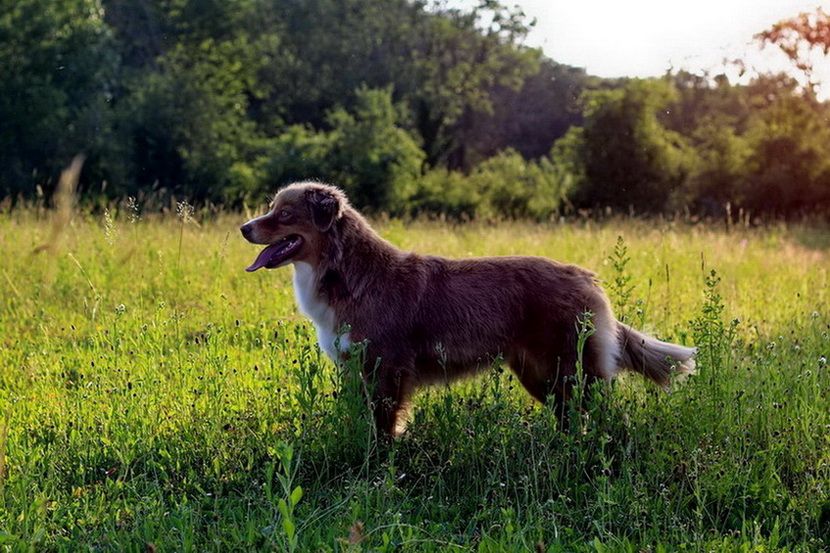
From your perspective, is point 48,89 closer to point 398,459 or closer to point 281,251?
point 281,251

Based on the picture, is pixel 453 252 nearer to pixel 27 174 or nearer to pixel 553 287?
pixel 553 287

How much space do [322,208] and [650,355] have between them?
6.89 ft

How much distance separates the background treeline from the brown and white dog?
45.5 feet

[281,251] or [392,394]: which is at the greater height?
[281,251]

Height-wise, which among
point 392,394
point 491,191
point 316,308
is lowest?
point 392,394

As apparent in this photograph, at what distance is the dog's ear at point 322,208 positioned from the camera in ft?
17.0

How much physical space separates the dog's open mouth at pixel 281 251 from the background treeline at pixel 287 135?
1386cm

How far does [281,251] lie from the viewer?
5242mm

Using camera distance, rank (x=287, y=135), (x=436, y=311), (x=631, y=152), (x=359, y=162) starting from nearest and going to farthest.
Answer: (x=436, y=311)
(x=631, y=152)
(x=359, y=162)
(x=287, y=135)

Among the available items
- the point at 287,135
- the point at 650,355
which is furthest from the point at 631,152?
the point at 650,355

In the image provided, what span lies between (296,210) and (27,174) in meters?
22.3

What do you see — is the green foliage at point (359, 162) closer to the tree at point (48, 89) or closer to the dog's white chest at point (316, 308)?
the tree at point (48, 89)

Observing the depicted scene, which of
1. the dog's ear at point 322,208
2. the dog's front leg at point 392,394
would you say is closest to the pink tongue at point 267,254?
the dog's ear at point 322,208

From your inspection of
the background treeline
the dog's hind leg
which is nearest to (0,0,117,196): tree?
the background treeline
